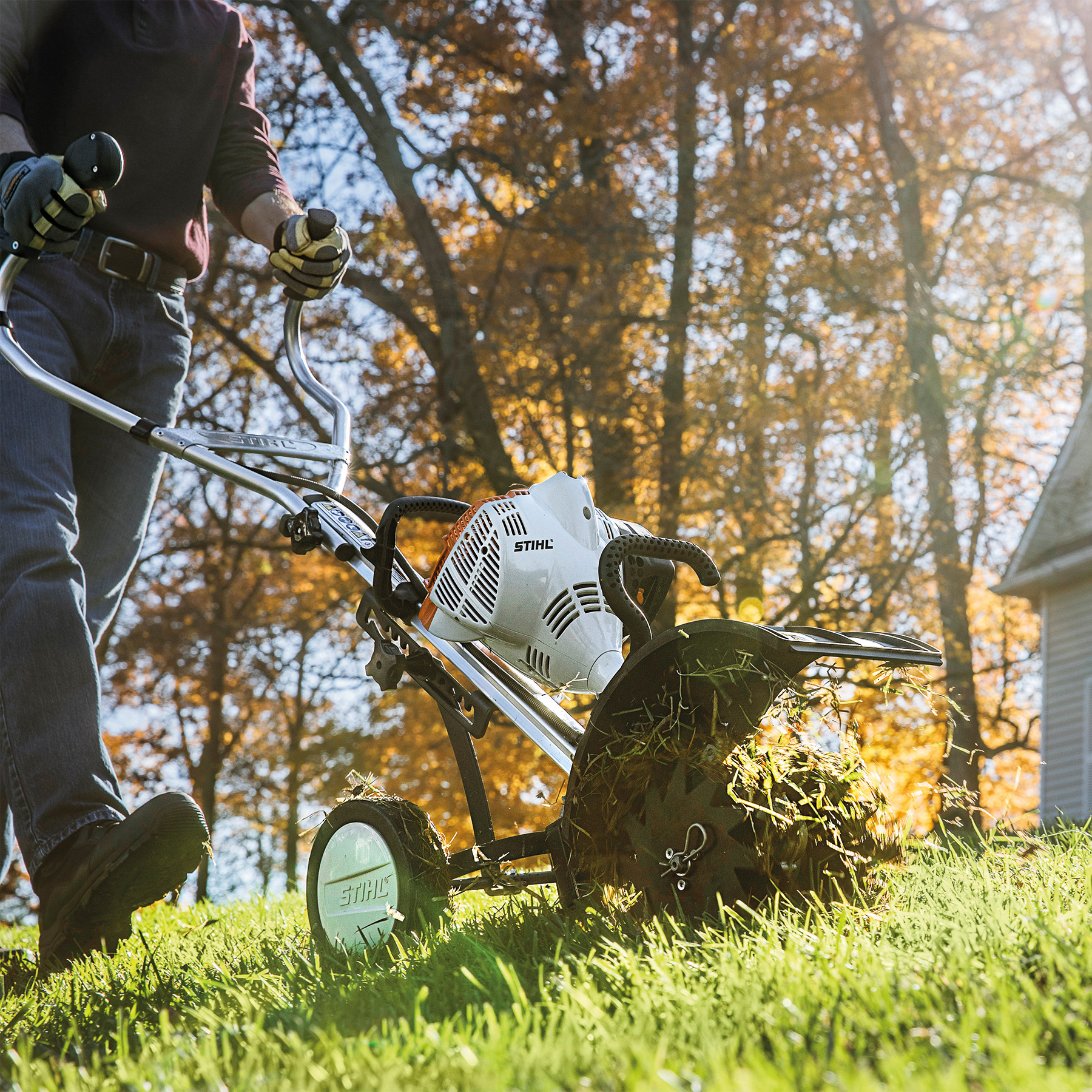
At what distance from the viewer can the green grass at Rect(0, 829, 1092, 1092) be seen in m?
1.06

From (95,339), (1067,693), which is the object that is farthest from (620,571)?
(1067,693)

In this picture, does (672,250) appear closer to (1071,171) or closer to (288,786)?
(1071,171)

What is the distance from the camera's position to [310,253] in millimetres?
2674

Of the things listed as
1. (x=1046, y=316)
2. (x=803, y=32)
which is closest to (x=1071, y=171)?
(x=1046, y=316)

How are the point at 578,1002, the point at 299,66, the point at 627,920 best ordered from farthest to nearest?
the point at 299,66 → the point at 627,920 → the point at 578,1002

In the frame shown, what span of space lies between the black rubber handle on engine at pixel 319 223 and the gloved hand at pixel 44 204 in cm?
48

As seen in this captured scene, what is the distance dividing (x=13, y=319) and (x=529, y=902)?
178 cm

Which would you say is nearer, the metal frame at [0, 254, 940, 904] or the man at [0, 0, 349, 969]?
the metal frame at [0, 254, 940, 904]

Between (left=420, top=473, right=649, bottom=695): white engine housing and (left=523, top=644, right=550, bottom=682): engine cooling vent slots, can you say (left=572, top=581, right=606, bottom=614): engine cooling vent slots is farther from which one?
(left=523, top=644, right=550, bottom=682): engine cooling vent slots

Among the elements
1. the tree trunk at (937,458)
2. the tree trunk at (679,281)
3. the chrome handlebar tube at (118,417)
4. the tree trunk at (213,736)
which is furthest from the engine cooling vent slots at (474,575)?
the tree trunk at (213,736)

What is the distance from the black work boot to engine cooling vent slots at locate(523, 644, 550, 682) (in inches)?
29.2

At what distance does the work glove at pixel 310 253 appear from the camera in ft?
8.63

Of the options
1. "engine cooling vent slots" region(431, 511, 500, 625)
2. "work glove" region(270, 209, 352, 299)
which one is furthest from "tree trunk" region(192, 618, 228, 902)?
"engine cooling vent slots" region(431, 511, 500, 625)

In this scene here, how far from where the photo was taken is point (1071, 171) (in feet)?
Result: 40.0
